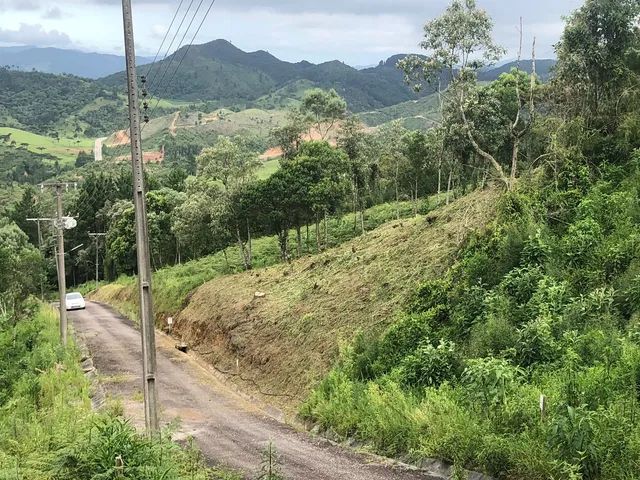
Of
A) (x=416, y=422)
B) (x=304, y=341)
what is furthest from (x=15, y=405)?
(x=416, y=422)

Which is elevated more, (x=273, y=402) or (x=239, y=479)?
(x=239, y=479)

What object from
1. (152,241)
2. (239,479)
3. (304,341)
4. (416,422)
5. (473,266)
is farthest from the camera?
(152,241)

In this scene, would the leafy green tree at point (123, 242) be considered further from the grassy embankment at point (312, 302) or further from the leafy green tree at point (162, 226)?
the grassy embankment at point (312, 302)

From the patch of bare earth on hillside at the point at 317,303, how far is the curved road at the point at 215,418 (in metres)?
1.22

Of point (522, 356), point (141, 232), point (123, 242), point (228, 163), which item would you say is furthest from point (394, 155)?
point (141, 232)

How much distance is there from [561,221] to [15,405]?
51.8 ft

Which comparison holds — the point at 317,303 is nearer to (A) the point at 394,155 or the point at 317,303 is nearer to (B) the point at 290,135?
(B) the point at 290,135

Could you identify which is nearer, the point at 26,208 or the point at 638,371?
the point at 638,371

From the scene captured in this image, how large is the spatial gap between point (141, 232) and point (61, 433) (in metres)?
4.02

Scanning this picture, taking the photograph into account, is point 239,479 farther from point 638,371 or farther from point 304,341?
point 304,341

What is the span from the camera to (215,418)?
17.4 meters

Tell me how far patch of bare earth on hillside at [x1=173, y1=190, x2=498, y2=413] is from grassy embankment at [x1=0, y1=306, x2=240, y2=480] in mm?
5564

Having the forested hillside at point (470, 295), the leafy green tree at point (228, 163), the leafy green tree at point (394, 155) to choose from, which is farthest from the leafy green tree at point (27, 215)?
the leafy green tree at point (228, 163)

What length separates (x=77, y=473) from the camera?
8.54 metres
